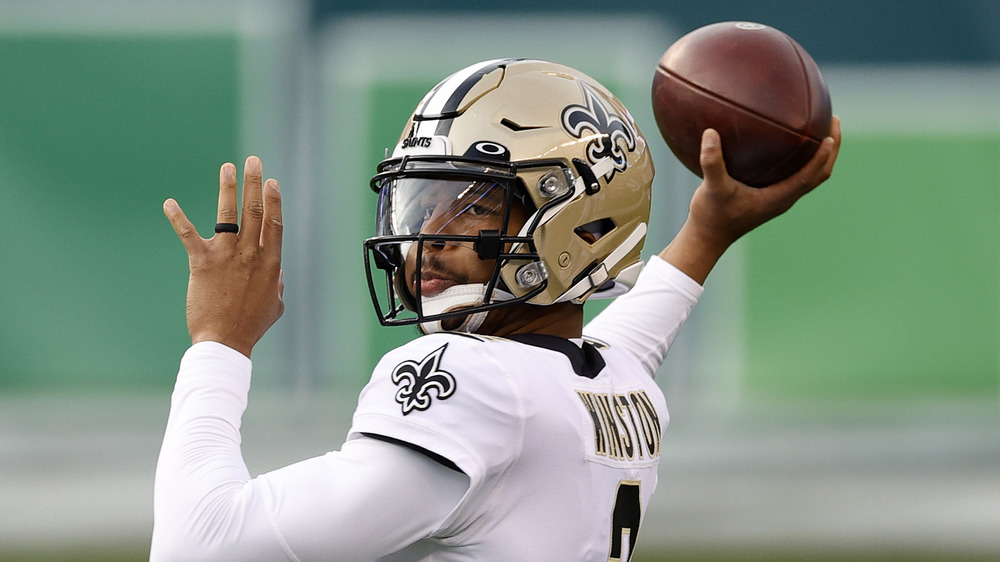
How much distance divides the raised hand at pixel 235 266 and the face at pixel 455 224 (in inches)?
10.2

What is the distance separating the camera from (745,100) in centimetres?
242

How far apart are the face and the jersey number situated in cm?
42

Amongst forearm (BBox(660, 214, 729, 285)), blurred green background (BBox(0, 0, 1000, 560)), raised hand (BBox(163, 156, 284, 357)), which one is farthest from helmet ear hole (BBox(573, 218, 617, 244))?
blurred green background (BBox(0, 0, 1000, 560))

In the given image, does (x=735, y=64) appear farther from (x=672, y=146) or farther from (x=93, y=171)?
(x=93, y=171)

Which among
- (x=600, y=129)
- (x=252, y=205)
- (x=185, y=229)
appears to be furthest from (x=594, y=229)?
(x=185, y=229)

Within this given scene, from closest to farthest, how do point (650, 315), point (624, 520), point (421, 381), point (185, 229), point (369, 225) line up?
point (421, 381)
point (185, 229)
point (624, 520)
point (650, 315)
point (369, 225)

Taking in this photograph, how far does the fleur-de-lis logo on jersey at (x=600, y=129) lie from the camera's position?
215 centimetres

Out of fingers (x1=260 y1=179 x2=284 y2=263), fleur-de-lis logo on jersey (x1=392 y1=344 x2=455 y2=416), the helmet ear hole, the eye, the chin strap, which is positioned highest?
the helmet ear hole

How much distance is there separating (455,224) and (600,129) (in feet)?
1.11

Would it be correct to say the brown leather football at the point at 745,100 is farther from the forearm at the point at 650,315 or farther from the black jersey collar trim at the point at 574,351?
the black jersey collar trim at the point at 574,351

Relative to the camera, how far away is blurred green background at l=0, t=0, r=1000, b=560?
27.0ft

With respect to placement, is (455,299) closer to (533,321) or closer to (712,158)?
(533,321)

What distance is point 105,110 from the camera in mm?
8680

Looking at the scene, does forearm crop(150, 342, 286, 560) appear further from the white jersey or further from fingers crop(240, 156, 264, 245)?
fingers crop(240, 156, 264, 245)
